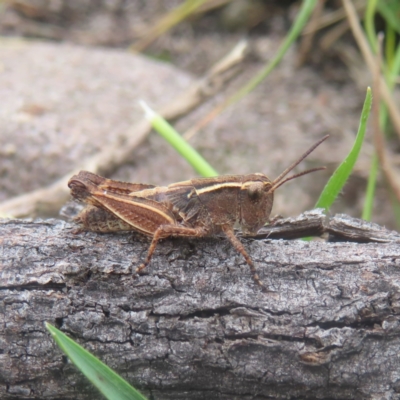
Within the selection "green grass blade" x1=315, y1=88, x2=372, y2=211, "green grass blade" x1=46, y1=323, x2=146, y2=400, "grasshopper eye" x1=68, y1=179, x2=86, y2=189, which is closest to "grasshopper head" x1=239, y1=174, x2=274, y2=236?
"green grass blade" x1=315, y1=88, x2=372, y2=211

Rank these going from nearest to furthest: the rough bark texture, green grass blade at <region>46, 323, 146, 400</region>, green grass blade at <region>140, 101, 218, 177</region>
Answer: green grass blade at <region>46, 323, 146, 400</region>, the rough bark texture, green grass blade at <region>140, 101, 218, 177</region>

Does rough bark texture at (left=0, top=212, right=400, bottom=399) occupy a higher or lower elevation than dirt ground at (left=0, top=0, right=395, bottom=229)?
lower

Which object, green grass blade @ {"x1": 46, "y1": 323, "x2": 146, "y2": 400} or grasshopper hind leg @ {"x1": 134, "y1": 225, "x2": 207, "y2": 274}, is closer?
green grass blade @ {"x1": 46, "y1": 323, "x2": 146, "y2": 400}

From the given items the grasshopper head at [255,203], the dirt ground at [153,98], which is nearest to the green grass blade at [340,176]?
the grasshopper head at [255,203]

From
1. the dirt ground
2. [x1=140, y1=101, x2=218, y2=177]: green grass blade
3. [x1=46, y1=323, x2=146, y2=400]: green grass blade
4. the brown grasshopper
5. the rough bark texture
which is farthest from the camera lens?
the dirt ground

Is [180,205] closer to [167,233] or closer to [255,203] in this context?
[167,233]

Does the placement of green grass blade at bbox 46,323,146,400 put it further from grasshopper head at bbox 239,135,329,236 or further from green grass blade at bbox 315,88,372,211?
green grass blade at bbox 315,88,372,211

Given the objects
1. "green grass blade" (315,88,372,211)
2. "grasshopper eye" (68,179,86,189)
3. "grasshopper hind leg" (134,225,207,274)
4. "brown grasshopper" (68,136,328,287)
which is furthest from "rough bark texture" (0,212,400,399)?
"green grass blade" (315,88,372,211)

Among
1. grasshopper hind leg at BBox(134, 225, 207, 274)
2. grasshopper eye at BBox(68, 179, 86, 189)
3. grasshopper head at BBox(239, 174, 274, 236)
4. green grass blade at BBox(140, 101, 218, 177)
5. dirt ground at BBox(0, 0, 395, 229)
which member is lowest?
grasshopper hind leg at BBox(134, 225, 207, 274)
